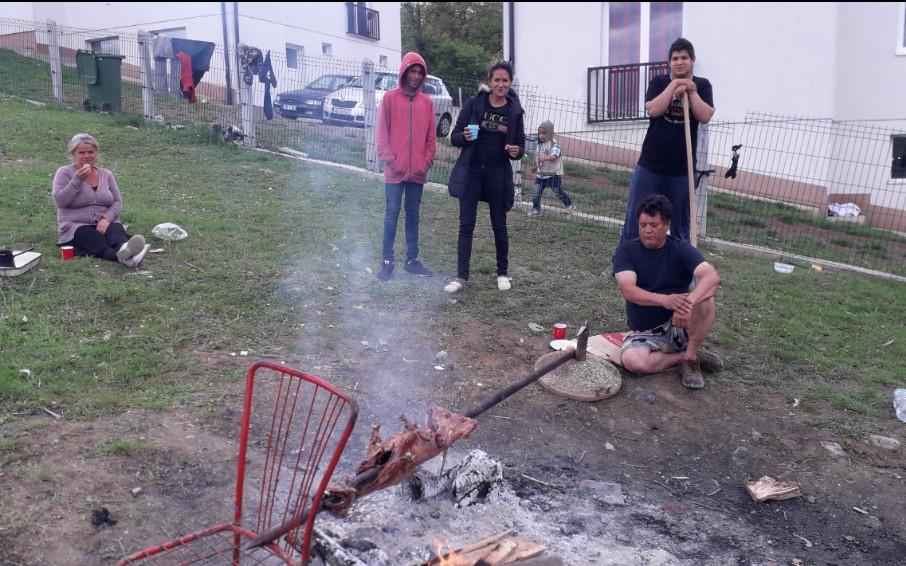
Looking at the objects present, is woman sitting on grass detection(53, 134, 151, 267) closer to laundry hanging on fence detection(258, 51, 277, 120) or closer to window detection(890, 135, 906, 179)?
laundry hanging on fence detection(258, 51, 277, 120)

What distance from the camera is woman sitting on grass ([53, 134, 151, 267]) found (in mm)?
5906

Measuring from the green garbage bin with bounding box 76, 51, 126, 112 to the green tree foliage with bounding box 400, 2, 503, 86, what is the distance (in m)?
21.9

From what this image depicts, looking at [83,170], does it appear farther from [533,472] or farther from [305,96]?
[305,96]

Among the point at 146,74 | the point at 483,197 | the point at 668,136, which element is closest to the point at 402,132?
the point at 483,197

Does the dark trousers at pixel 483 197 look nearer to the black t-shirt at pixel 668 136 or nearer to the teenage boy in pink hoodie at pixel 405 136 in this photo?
the teenage boy in pink hoodie at pixel 405 136

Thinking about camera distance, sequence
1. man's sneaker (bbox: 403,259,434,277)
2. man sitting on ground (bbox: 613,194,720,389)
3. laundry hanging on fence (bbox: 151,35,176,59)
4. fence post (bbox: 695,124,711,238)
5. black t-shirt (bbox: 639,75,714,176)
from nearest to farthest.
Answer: man sitting on ground (bbox: 613,194,720,389), black t-shirt (bbox: 639,75,714,176), man's sneaker (bbox: 403,259,434,277), fence post (bbox: 695,124,711,238), laundry hanging on fence (bbox: 151,35,176,59)

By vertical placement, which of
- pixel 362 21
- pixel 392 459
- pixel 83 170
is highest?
pixel 362 21

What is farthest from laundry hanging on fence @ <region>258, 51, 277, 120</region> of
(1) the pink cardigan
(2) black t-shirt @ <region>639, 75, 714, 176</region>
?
(2) black t-shirt @ <region>639, 75, 714, 176</region>

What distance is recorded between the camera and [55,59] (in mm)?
12539

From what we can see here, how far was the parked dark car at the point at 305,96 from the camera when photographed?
473 inches

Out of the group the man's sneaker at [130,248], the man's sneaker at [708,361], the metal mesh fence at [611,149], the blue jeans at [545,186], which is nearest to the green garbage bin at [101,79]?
the metal mesh fence at [611,149]

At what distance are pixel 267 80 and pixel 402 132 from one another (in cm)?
608

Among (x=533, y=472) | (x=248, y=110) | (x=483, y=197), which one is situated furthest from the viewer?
(x=248, y=110)

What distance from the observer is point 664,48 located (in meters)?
13.0
